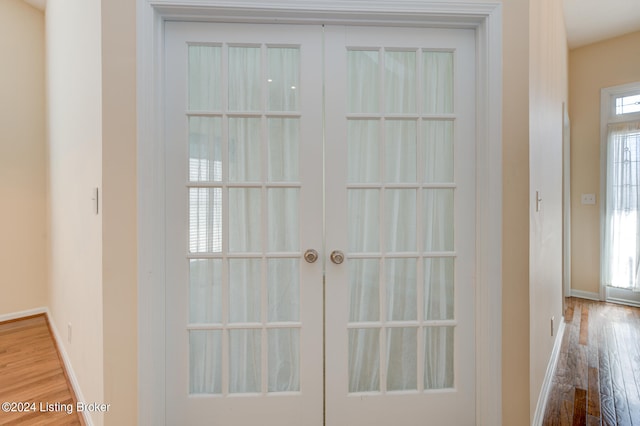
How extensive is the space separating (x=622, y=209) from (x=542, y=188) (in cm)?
270

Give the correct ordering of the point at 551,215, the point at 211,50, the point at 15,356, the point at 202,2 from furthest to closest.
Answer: the point at 15,356
the point at 551,215
the point at 211,50
the point at 202,2

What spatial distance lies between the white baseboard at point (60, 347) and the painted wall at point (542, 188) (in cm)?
237

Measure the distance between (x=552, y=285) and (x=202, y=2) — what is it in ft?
9.07

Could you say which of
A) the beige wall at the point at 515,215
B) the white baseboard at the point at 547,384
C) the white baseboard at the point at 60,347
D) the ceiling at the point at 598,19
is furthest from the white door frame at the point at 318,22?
the ceiling at the point at 598,19

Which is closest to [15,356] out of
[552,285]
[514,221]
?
[514,221]

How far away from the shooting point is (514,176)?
1450 millimetres

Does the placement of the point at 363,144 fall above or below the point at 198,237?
above

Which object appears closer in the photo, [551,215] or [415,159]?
[415,159]

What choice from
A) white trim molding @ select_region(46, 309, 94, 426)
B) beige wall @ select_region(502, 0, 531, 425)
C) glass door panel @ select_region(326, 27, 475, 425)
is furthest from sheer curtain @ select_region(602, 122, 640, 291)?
white trim molding @ select_region(46, 309, 94, 426)

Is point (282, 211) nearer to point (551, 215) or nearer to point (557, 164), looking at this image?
point (551, 215)

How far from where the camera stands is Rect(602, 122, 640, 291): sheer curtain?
3.39 m

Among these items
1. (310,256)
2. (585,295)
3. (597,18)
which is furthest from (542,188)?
(585,295)

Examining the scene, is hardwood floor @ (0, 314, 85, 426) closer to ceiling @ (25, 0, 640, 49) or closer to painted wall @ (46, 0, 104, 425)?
painted wall @ (46, 0, 104, 425)

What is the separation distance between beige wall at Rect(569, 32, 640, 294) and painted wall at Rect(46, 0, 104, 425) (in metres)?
4.74
